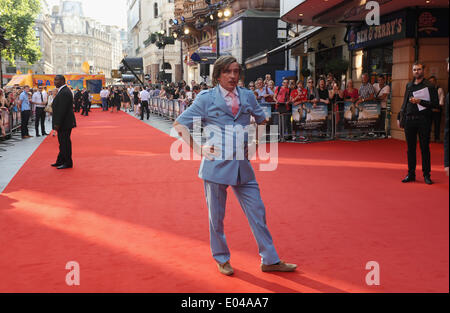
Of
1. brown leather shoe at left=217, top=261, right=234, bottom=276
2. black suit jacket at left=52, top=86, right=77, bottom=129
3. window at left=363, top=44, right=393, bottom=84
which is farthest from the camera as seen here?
window at left=363, top=44, right=393, bottom=84

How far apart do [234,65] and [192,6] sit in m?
43.6

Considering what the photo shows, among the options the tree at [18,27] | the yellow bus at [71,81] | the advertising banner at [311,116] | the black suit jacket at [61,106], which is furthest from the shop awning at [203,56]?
the tree at [18,27]

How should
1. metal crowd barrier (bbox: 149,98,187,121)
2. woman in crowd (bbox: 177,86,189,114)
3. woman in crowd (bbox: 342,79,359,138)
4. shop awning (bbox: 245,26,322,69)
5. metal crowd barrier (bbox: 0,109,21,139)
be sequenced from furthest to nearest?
1. metal crowd barrier (bbox: 149,98,187,121)
2. woman in crowd (bbox: 177,86,189,114)
3. shop awning (bbox: 245,26,322,69)
4. metal crowd barrier (bbox: 0,109,21,139)
5. woman in crowd (bbox: 342,79,359,138)

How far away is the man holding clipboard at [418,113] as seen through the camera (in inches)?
306

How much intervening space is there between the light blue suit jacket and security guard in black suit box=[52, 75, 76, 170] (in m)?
7.33

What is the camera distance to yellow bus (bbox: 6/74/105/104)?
43.0 metres

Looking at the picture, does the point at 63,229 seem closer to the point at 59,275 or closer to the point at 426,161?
the point at 59,275

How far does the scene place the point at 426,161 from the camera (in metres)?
8.25

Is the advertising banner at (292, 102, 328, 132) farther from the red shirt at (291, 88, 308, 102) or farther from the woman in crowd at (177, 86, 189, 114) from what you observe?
the woman in crowd at (177, 86, 189, 114)

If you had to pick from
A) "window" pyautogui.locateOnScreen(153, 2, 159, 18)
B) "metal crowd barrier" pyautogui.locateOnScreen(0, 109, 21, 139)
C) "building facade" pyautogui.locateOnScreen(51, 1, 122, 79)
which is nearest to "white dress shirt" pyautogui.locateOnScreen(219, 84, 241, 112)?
"metal crowd barrier" pyautogui.locateOnScreen(0, 109, 21, 139)

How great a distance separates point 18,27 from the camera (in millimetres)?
50094

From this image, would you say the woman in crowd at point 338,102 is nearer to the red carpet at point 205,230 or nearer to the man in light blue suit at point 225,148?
the red carpet at point 205,230

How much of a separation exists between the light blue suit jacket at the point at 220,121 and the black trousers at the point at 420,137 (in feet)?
15.8
